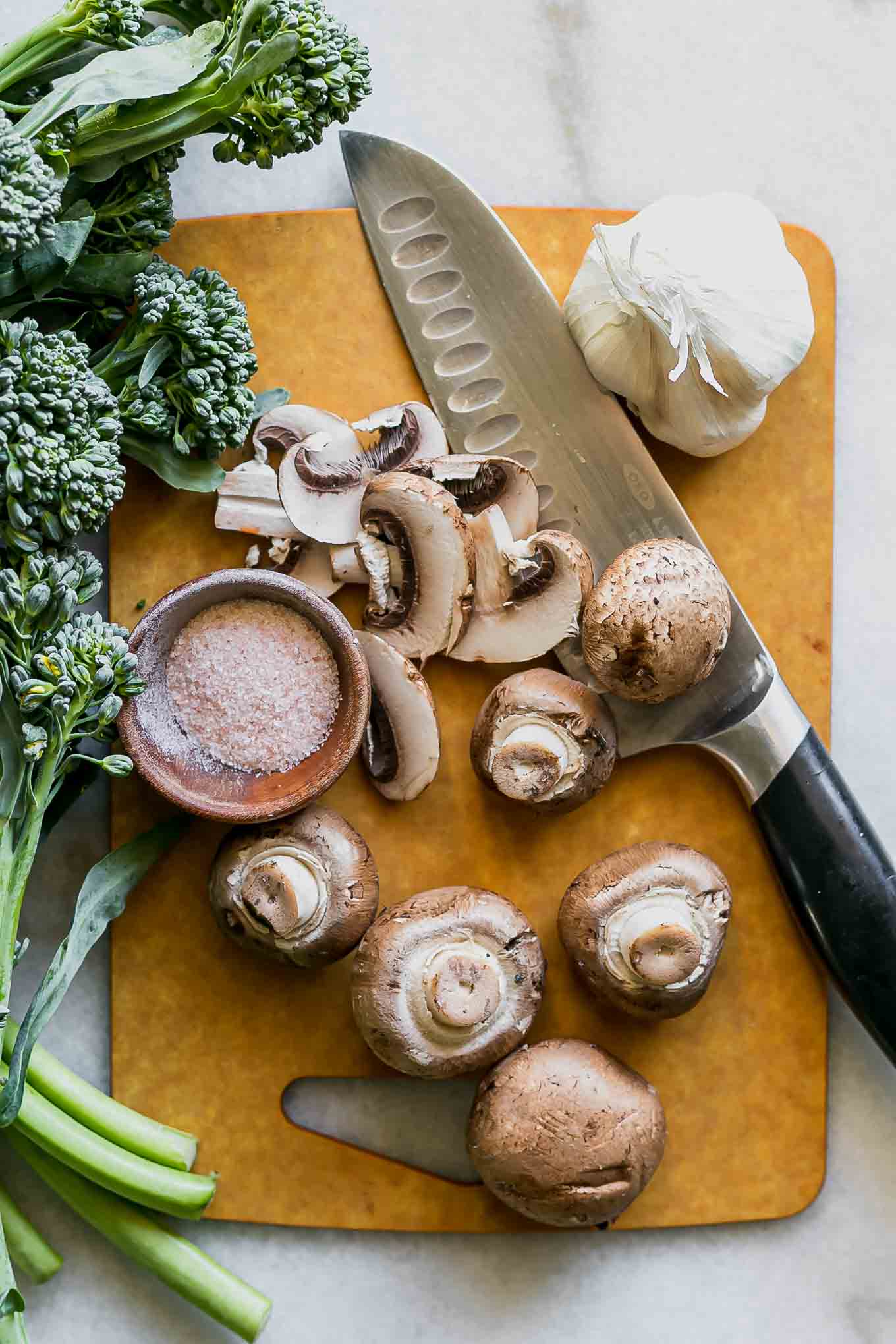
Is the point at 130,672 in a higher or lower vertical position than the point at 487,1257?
higher

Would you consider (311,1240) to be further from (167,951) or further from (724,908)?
(724,908)

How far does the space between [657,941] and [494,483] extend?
76 cm

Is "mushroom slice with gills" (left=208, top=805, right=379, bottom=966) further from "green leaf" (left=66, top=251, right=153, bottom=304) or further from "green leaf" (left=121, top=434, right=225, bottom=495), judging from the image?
"green leaf" (left=66, top=251, right=153, bottom=304)

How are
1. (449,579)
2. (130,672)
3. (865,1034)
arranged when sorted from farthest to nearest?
1. (865,1034)
2. (449,579)
3. (130,672)

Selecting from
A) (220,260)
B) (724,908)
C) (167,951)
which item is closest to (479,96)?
(220,260)

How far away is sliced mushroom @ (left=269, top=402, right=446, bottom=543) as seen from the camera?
6.16ft

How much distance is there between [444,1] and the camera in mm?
2000

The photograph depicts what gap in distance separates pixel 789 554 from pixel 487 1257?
1277 millimetres

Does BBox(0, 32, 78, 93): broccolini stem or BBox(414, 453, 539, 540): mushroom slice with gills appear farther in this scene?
BBox(414, 453, 539, 540): mushroom slice with gills

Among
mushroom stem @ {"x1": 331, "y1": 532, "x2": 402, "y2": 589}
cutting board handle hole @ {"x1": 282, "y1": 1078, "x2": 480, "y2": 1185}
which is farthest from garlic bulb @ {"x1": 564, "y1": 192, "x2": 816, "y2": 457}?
cutting board handle hole @ {"x1": 282, "y1": 1078, "x2": 480, "y2": 1185}

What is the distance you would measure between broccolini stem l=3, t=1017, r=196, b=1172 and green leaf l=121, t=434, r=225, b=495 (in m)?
0.91

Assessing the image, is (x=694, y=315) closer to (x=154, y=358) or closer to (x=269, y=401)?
(x=269, y=401)

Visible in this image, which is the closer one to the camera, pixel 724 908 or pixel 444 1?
pixel 724 908

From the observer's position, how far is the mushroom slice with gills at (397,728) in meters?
1.86
